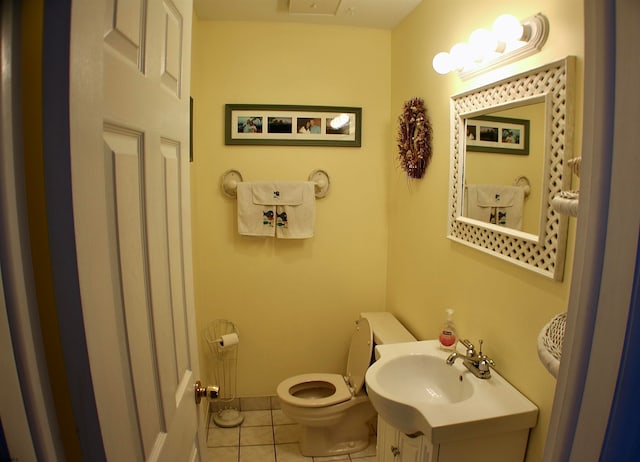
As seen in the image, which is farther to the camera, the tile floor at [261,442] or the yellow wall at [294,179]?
the yellow wall at [294,179]

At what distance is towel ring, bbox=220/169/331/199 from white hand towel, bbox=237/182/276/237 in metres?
0.07

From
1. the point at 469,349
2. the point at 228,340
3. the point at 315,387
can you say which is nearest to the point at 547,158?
the point at 469,349

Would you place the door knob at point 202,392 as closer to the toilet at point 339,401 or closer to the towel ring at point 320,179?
the toilet at point 339,401

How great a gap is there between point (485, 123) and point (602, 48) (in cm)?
127

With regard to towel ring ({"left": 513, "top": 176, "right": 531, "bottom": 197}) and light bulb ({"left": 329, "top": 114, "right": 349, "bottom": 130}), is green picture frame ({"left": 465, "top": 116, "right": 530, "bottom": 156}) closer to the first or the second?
towel ring ({"left": 513, "top": 176, "right": 531, "bottom": 197})

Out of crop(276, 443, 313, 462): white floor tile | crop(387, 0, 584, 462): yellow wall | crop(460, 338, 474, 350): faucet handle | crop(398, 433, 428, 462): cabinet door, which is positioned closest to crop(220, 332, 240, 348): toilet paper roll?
crop(276, 443, 313, 462): white floor tile

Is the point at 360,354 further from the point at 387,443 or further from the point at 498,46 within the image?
the point at 498,46

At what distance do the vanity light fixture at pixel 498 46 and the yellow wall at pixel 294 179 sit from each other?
3.12ft

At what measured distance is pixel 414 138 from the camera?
90.3 inches

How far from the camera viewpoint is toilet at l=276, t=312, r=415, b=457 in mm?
2307

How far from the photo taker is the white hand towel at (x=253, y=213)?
8.49 feet

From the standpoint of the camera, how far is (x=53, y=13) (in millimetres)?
492

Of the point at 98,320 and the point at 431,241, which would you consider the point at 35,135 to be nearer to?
the point at 98,320

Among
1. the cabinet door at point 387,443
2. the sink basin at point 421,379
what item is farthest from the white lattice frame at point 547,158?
the cabinet door at point 387,443
